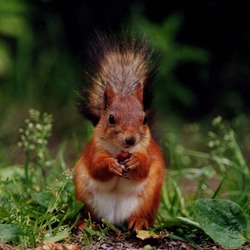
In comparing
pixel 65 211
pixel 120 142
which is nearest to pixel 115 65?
pixel 120 142

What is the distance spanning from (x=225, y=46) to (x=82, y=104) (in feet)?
12.2

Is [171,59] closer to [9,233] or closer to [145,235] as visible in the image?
[145,235]

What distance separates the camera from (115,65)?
187 inches

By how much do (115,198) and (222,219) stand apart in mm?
542

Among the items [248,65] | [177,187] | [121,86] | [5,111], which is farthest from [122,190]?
[248,65]

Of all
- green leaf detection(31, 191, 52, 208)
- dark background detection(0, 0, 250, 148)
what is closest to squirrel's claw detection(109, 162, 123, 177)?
green leaf detection(31, 191, 52, 208)

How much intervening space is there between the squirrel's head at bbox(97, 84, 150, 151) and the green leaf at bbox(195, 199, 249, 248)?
0.44m

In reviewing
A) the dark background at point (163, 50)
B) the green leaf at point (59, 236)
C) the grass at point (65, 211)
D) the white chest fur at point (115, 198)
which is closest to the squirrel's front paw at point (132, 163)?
the white chest fur at point (115, 198)

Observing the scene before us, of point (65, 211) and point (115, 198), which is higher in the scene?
point (115, 198)

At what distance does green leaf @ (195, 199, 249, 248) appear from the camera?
4.38 m

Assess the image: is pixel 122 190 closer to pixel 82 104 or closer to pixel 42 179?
pixel 82 104

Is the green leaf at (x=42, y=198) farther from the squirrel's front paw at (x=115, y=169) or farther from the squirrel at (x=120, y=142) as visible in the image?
the squirrel's front paw at (x=115, y=169)

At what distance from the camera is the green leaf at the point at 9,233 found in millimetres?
4297

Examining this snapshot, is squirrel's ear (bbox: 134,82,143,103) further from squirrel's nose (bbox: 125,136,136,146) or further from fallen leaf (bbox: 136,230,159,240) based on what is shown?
fallen leaf (bbox: 136,230,159,240)
